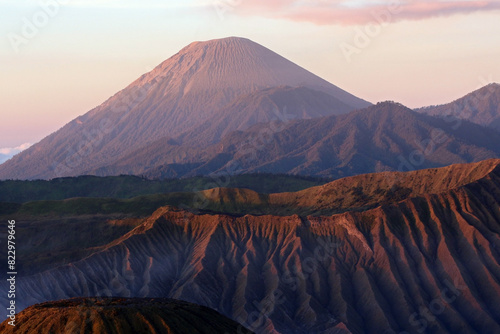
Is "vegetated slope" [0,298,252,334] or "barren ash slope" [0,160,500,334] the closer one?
"vegetated slope" [0,298,252,334]

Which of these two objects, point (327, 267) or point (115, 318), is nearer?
point (115, 318)

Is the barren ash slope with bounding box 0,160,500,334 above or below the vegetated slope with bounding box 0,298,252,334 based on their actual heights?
below

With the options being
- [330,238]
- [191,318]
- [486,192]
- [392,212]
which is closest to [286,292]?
[330,238]

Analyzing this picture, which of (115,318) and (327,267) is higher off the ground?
(115,318)

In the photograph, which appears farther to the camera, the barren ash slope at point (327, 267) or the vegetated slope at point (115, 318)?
the barren ash slope at point (327, 267)
